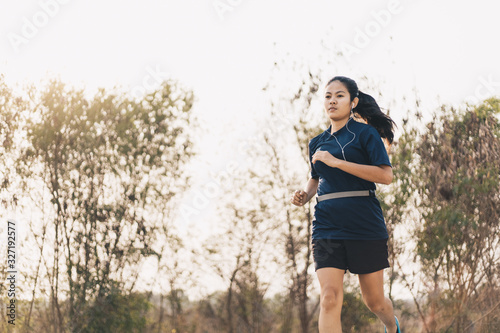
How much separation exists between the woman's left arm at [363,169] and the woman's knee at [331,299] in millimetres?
609

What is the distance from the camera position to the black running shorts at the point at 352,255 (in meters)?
3.25

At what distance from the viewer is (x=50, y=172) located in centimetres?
708

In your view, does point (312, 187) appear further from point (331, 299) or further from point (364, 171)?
point (331, 299)

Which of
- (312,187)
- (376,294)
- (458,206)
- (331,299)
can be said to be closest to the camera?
(331,299)

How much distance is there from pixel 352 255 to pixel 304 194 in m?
0.49

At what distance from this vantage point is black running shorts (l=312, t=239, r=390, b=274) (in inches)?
128

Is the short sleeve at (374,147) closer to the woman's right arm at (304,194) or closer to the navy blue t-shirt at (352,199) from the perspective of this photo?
the navy blue t-shirt at (352,199)

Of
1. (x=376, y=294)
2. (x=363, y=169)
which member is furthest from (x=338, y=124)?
(x=376, y=294)

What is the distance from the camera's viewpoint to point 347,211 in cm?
327

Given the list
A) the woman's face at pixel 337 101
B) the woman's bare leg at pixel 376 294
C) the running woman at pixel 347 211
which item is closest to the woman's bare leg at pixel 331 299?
the running woman at pixel 347 211

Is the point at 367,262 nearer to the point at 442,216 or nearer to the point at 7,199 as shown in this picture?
the point at 442,216

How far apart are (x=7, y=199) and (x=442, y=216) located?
4885 mm

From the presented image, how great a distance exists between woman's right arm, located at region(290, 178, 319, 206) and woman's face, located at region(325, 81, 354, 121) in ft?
1.52

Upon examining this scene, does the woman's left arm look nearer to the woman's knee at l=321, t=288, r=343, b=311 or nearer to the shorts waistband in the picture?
the shorts waistband
